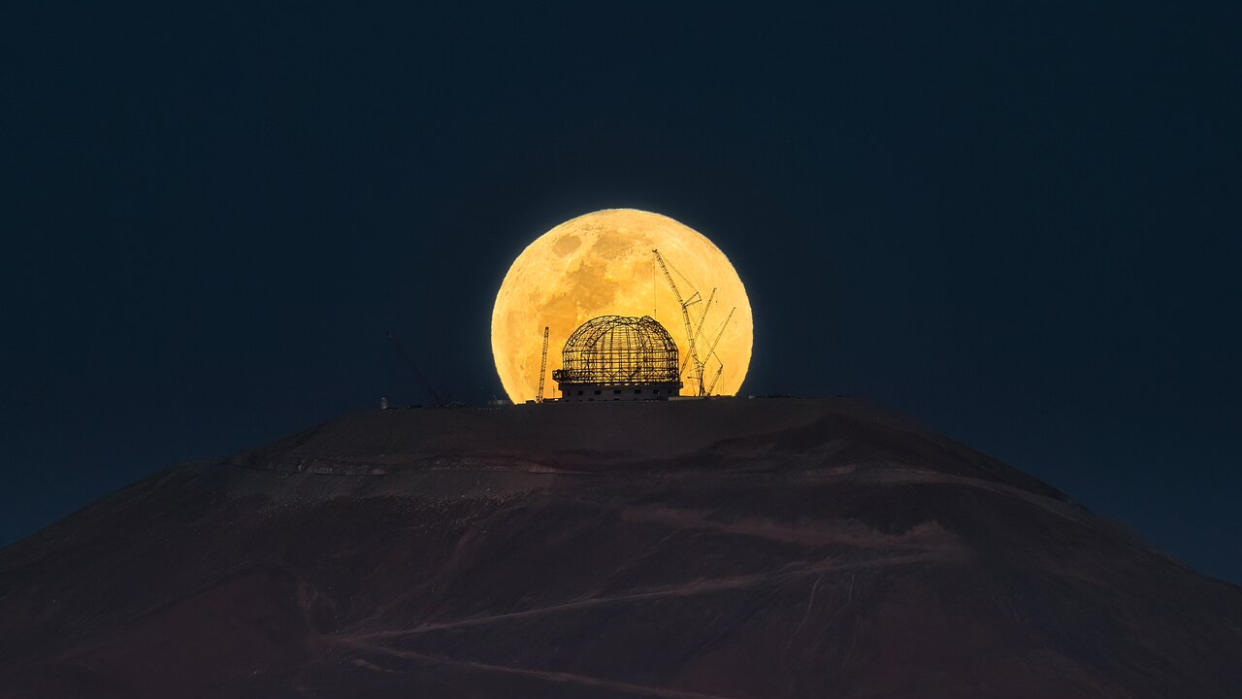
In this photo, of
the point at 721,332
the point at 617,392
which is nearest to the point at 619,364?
the point at 617,392

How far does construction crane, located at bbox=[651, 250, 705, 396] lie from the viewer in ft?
236

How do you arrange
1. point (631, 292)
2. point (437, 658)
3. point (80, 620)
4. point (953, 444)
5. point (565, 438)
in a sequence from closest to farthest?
point (437, 658) → point (80, 620) → point (565, 438) → point (953, 444) → point (631, 292)

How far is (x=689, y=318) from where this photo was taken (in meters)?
72.1

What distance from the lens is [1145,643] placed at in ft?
166

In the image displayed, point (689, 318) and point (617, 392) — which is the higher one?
point (689, 318)

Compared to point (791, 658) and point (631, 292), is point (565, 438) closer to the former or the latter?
point (631, 292)

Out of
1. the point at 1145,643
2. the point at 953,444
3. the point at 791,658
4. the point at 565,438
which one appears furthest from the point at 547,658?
the point at 953,444

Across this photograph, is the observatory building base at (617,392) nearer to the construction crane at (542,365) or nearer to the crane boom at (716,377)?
the construction crane at (542,365)

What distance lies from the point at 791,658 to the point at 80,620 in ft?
86.8

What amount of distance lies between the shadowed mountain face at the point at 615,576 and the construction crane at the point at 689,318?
24.8ft

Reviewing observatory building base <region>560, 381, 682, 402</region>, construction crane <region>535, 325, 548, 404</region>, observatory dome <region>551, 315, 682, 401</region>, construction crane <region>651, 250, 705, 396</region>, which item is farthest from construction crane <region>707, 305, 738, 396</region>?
construction crane <region>535, 325, 548, 404</region>

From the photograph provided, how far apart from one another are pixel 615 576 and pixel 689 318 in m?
19.8

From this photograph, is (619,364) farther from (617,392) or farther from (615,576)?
(615,576)

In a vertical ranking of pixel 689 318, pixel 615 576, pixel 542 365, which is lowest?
pixel 615 576
